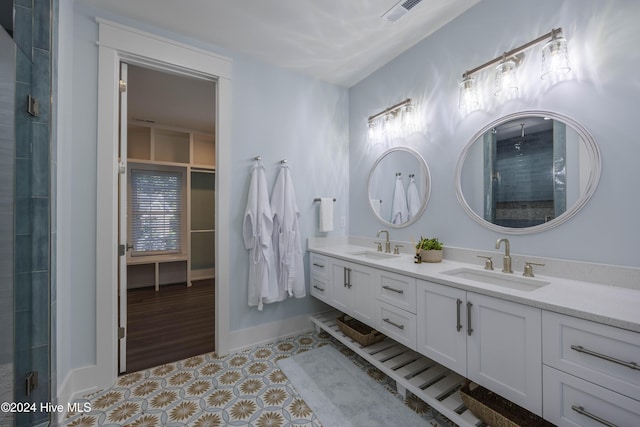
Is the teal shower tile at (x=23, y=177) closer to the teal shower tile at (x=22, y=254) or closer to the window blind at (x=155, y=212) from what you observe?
the teal shower tile at (x=22, y=254)

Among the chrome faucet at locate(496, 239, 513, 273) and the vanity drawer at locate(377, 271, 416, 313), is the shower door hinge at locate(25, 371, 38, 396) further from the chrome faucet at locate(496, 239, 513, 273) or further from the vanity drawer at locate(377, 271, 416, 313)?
the chrome faucet at locate(496, 239, 513, 273)

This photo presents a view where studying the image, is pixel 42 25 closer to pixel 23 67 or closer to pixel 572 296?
pixel 23 67

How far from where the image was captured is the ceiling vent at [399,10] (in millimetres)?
1833

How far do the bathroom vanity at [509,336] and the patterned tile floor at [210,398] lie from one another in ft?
1.27

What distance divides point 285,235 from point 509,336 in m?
1.80

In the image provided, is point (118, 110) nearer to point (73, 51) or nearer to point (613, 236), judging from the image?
point (73, 51)

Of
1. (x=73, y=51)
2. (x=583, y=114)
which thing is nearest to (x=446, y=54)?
(x=583, y=114)

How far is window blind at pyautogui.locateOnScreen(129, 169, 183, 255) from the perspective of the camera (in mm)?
4398

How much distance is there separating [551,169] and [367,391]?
182 cm

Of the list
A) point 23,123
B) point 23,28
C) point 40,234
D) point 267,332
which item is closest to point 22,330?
point 40,234

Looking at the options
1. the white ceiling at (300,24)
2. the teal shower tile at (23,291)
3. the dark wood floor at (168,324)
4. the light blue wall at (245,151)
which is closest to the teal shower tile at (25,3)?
the light blue wall at (245,151)

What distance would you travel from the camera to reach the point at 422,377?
5.75 ft

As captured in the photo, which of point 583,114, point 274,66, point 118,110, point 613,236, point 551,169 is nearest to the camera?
point 613,236

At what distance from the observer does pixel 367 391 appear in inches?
72.9
